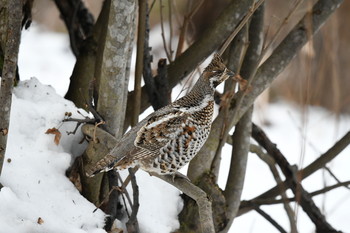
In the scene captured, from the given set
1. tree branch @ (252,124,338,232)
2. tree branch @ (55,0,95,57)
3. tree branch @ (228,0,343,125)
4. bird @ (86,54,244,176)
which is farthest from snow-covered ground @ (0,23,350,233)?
tree branch @ (55,0,95,57)

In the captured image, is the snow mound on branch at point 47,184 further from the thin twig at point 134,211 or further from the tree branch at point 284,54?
the tree branch at point 284,54

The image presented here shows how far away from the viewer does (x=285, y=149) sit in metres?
7.73

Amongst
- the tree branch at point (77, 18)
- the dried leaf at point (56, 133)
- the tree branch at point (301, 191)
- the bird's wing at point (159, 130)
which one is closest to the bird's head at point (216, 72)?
the bird's wing at point (159, 130)

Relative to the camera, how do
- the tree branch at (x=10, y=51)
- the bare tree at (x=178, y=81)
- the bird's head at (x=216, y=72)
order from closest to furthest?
the tree branch at (x=10, y=51), the bird's head at (x=216, y=72), the bare tree at (x=178, y=81)

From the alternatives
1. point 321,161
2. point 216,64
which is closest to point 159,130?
point 216,64

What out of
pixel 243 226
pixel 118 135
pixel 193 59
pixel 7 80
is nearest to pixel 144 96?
pixel 193 59

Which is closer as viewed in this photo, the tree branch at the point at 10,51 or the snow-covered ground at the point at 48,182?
the tree branch at the point at 10,51

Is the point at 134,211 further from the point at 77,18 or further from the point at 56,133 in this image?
the point at 77,18

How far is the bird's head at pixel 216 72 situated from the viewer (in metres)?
3.17

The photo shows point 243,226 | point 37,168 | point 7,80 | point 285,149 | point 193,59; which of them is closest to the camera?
point 7,80

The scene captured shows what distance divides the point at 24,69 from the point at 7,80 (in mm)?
5193

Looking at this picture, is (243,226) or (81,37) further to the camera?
(243,226)

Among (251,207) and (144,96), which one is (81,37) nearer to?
(144,96)

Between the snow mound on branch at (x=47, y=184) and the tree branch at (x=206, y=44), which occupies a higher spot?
the tree branch at (x=206, y=44)
